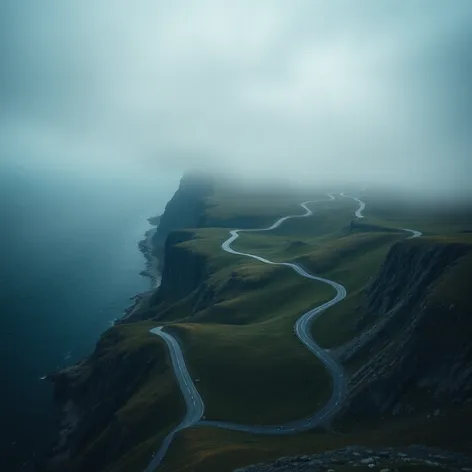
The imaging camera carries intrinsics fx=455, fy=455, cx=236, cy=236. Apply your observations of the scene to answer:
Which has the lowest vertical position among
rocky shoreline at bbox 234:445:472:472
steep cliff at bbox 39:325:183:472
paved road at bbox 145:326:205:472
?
steep cliff at bbox 39:325:183:472

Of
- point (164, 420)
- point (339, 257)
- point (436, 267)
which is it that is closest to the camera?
point (164, 420)

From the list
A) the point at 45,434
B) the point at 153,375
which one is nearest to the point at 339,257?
the point at 153,375

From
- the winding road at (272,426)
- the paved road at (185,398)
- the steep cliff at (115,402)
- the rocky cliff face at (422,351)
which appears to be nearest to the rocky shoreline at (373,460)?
the rocky cliff face at (422,351)

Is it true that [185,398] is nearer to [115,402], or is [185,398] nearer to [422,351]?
[115,402]

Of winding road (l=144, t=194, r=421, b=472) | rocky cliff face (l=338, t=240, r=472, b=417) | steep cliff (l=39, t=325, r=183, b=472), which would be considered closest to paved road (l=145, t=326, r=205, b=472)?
winding road (l=144, t=194, r=421, b=472)

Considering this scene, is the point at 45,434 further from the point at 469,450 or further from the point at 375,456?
the point at 469,450

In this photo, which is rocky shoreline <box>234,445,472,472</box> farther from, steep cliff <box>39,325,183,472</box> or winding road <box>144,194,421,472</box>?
steep cliff <box>39,325,183,472</box>

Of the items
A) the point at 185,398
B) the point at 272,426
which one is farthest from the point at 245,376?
the point at 272,426
